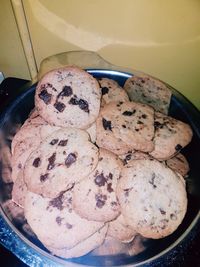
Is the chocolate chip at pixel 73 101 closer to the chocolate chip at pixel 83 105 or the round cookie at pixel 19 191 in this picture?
the chocolate chip at pixel 83 105

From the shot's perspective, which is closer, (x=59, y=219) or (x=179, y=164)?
(x=59, y=219)

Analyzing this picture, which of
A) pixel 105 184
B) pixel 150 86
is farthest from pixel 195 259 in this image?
pixel 150 86

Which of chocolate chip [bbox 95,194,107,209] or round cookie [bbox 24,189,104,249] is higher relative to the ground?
chocolate chip [bbox 95,194,107,209]

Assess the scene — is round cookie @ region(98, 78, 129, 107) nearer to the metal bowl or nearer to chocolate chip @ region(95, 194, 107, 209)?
the metal bowl

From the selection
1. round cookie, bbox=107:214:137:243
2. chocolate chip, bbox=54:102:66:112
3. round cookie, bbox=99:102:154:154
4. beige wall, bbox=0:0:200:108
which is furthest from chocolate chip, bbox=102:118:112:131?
beige wall, bbox=0:0:200:108

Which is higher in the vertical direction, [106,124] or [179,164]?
[106,124]

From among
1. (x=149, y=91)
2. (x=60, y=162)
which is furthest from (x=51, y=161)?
(x=149, y=91)

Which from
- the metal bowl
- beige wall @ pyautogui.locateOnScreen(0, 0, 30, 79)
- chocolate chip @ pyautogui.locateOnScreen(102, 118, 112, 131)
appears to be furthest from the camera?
beige wall @ pyautogui.locateOnScreen(0, 0, 30, 79)

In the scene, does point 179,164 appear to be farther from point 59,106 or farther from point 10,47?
point 10,47
